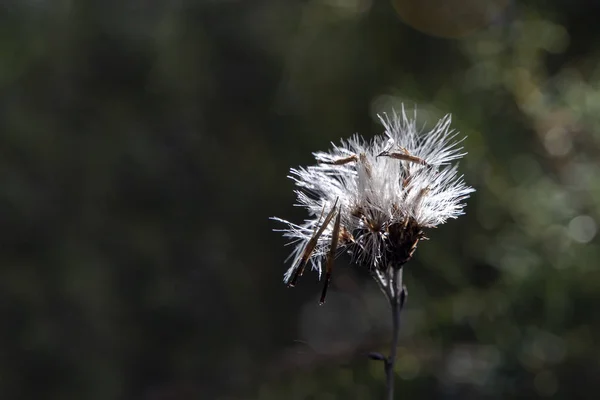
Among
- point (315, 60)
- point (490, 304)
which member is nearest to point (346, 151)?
point (490, 304)

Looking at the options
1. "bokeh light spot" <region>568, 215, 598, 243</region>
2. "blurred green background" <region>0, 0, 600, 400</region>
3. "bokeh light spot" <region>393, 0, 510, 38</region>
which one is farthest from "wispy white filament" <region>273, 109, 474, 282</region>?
"blurred green background" <region>0, 0, 600, 400</region>

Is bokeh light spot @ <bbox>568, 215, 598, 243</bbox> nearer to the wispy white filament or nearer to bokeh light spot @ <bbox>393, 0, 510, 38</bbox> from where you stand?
bokeh light spot @ <bbox>393, 0, 510, 38</bbox>

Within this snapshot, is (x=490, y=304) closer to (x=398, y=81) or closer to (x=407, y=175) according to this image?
(x=398, y=81)

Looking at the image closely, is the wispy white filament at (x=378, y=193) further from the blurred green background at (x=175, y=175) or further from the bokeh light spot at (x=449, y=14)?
the blurred green background at (x=175, y=175)

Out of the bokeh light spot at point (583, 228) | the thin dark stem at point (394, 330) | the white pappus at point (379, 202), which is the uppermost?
the bokeh light spot at point (583, 228)

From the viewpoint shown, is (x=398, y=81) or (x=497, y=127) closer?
(x=497, y=127)

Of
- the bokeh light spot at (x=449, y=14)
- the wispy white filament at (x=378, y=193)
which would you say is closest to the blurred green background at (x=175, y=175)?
the bokeh light spot at (x=449, y=14)
